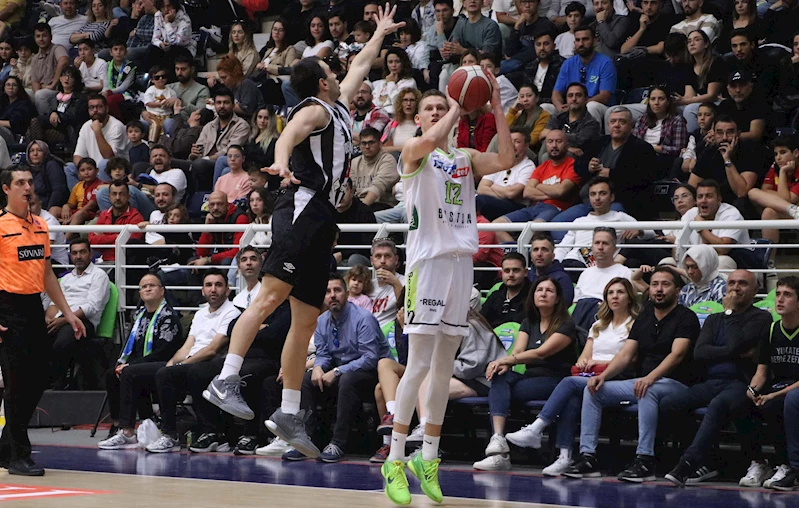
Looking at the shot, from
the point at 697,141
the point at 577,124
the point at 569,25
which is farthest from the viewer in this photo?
the point at 569,25

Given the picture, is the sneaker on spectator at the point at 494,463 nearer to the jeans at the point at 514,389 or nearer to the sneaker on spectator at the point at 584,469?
the jeans at the point at 514,389

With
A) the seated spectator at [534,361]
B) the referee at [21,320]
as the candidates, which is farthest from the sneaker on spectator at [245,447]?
the seated spectator at [534,361]

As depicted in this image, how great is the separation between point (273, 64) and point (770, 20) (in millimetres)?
6639

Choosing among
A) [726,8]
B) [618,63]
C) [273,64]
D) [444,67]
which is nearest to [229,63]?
[273,64]

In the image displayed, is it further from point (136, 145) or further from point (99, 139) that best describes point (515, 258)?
point (99, 139)

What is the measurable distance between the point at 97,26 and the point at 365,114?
6.53m

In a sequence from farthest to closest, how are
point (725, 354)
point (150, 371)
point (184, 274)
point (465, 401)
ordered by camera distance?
point (184, 274) < point (150, 371) < point (465, 401) < point (725, 354)

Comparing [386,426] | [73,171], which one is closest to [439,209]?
[386,426]

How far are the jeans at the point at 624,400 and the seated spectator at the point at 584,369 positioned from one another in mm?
122

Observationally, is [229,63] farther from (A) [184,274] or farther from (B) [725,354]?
(B) [725,354]

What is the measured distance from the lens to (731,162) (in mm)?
10125

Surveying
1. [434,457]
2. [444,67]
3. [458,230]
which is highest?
[444,67]

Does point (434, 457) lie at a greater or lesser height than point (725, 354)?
lesser

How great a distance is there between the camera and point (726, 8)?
12.8 meters
